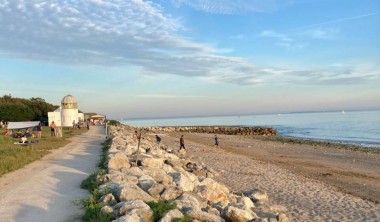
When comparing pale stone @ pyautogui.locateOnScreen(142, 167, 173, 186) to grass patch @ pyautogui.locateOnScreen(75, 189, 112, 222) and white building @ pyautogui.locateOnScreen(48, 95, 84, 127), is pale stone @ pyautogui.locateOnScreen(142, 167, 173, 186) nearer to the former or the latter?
grass patch @ pyautogui.locateOnScreen(75, 189, 112, 222)

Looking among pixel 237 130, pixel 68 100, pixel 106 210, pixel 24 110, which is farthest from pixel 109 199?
pixel 237 130

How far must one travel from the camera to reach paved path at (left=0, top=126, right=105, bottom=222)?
7773 mm

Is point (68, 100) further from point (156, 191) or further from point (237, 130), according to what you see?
point (156, 191)

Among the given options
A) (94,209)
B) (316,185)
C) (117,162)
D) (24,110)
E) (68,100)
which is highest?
(68,100)

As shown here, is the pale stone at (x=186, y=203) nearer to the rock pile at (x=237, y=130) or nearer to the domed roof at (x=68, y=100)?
the domed roof at (x=68, y=100)

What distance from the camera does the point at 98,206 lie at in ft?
24.8

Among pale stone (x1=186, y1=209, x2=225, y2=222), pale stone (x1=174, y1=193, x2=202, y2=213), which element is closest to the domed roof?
pale stone (x1=174, y1=193, x2=202, y2=213)

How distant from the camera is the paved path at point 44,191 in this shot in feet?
25.5

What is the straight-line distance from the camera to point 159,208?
23.6ft

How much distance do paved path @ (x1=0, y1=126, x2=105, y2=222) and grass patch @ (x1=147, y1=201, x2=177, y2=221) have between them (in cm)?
151

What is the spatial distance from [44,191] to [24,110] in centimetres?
5549

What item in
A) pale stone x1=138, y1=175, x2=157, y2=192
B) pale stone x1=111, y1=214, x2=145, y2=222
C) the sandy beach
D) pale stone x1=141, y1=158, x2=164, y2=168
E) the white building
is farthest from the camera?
the white building

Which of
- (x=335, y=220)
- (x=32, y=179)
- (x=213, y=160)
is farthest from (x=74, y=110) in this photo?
(x=335, y=220)

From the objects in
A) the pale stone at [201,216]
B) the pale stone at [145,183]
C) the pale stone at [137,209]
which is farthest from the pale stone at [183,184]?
the pale stone at [137,209]
